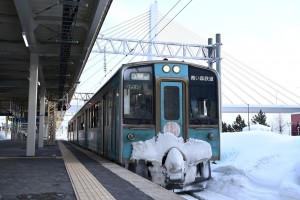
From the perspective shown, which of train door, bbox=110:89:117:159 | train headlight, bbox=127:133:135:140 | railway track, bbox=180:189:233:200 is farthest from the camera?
train door, bbox=110:89:117:159

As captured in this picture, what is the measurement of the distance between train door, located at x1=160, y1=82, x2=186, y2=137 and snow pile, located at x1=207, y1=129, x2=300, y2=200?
244 centimetres

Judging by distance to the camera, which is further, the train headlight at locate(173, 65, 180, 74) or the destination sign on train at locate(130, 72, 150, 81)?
the train headlight at locate(173, 65, 180, 74)

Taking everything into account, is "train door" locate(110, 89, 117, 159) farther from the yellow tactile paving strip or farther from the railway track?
the railway track

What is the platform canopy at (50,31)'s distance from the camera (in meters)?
12.7

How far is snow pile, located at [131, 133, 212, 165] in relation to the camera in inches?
393

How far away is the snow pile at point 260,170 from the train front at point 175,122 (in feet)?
4.87

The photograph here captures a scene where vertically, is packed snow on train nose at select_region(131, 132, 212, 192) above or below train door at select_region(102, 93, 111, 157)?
below

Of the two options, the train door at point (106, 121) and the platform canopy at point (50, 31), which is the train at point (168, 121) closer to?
the train door at point (106, 121)

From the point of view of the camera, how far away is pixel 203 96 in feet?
36.1

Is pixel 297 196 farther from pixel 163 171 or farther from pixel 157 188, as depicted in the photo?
pixel 157 188

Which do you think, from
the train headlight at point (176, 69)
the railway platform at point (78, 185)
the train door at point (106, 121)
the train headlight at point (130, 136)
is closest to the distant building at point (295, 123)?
the train door at point (106, 121)

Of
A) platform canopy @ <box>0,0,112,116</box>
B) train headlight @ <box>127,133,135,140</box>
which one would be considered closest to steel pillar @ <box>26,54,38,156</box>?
platform canopy @ <box>0,0,112,116</box>

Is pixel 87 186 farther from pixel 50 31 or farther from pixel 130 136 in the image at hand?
pixel 50 31

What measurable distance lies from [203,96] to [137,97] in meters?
1.77
